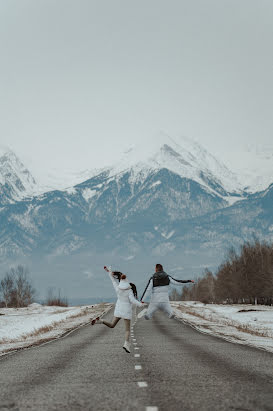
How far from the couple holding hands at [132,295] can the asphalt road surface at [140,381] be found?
1.13 m

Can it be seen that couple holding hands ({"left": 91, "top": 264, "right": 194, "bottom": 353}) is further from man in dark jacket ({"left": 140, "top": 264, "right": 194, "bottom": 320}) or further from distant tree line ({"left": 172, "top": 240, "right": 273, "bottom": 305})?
distant tree line ({"left": 172, "top": 240, "right": 273, "bottom": 305})

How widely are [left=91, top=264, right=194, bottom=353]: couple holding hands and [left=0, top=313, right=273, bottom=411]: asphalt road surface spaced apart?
1.13 m

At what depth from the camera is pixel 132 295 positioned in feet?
62.2

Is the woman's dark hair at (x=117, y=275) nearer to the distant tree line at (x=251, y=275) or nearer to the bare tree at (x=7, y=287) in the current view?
the distant tree line at (x=251, y=275)

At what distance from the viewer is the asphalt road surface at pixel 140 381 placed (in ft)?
31.4

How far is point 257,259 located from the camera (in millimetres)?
109062

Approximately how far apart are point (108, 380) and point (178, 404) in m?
3.36

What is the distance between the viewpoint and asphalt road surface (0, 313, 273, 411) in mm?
9578

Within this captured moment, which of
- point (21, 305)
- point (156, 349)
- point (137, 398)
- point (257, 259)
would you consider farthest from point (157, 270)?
point (21, 305)

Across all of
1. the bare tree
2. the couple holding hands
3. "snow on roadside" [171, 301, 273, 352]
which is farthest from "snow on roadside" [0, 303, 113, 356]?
A: the bare tree

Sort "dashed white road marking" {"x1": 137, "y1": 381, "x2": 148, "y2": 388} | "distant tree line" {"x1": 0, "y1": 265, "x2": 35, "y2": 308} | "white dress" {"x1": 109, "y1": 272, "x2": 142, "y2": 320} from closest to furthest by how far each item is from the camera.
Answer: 1. "dashed white road marking" {"x1": 137, "y1": 381, "x2": 148, "y2": 388}
2. "white dress" {"x1": 109, "y1": 272, "x2": 142, "y2": 320}
3. "distant tree line" {"x1": 0, "y1": 265, "x2": 35, "y2": 308}

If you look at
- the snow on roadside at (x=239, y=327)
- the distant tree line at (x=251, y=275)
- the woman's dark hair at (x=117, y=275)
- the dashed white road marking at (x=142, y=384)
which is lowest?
the dashed white road marking at (x=142, y=384)

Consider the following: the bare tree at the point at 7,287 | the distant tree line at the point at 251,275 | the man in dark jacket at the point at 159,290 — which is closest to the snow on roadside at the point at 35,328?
the man in dark jacket at the point at 159,290

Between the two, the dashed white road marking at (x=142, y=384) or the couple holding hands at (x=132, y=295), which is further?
the couple holding hands at (x=132, y=295)
